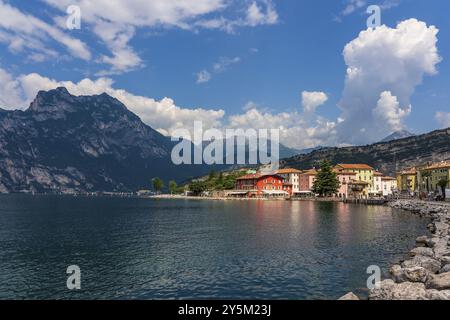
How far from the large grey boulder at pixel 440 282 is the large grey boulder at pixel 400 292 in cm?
225

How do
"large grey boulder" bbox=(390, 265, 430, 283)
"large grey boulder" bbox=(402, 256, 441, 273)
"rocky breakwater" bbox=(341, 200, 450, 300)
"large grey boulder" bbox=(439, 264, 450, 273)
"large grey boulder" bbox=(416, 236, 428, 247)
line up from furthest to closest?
"large grey boulder" bbox=(416, 236, 428, 247) → "large grey boulder" bbox=(402, 256, 441, 273) → "large grey boulder" bbox=(439, 264, 450, 273) → "large grey boulder" bbox=(390, 265, 430, 283) → "rocky breakwater" bbox=(341, 200, 450, 300)

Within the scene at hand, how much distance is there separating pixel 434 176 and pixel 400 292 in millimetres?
162800

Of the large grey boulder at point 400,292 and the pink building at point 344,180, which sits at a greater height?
the pink building at point 344,180

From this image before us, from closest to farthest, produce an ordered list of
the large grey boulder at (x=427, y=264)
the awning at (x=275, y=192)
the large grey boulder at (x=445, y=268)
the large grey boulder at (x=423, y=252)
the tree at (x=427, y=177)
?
the large grey boulder at (x=445, y=268) < the large grey boulder at (x=427, y=264) < the large grey boulder at (x=423, y=252) < the tree at (x=427, y=177) < the awning at (x=275, y=192)

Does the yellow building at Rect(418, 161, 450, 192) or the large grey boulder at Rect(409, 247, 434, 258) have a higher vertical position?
the yellow building at Rect(418, 161, 450, 192)

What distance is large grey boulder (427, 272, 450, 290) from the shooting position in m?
24.4

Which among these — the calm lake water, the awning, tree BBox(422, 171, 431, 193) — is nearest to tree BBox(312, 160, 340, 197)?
the awning

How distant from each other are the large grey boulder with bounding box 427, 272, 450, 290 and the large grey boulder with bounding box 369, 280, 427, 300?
7.39ft

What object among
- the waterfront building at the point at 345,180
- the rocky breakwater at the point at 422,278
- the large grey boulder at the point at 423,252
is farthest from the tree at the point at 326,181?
the large grey boulder at the point at 423,252

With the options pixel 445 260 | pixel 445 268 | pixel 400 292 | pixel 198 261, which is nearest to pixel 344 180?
pixel 445 260

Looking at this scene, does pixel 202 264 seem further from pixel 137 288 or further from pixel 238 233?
pixel 238 233

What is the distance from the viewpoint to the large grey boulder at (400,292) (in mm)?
21359

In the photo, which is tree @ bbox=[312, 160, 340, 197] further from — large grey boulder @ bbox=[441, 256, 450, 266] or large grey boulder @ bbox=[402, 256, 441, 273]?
large grey boulder @ bbox=[402, 256, 441, 273]

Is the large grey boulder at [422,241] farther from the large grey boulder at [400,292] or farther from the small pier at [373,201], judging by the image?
the small pier at [373,201]
